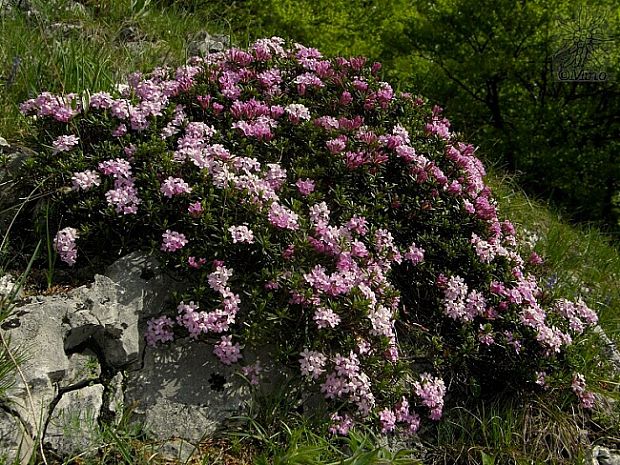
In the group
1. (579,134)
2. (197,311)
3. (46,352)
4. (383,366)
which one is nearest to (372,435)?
(383,366)

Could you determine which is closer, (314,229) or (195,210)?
(195,210)

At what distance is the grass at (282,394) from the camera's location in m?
2.79

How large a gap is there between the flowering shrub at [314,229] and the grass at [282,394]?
0.17 m

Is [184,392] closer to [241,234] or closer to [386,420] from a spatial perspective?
A: [241,234]

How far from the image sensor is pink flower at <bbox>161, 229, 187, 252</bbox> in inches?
118

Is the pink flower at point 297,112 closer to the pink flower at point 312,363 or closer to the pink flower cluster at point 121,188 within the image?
the pink flower cluster at point 121,188

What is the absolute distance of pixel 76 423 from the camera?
253 centimetres

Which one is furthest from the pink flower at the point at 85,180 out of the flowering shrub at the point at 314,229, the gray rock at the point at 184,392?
the gray rock at the point at 184,392

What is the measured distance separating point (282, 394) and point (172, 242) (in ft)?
3.02

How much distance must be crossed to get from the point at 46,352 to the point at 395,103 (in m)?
2.81

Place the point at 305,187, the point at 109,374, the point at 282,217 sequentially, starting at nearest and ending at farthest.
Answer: the point at 109,374 → the point at 282,217 → the point at 305,187

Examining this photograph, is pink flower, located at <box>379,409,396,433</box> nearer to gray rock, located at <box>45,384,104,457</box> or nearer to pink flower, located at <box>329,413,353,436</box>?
pink flower, located at <box>329,413,353,436</box>

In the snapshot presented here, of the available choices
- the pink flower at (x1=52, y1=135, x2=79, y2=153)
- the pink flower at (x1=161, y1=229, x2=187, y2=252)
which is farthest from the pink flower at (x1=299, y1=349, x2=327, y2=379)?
the pink flower at (x1=52, y1=135, x2=79, y2=153)

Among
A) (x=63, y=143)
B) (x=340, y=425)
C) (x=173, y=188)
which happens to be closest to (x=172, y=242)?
(x=173, y=188)
